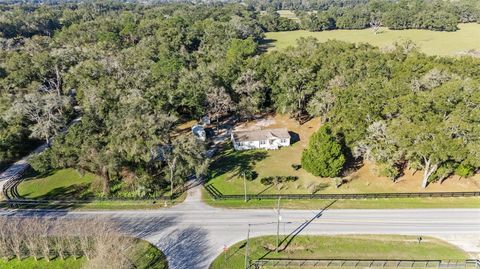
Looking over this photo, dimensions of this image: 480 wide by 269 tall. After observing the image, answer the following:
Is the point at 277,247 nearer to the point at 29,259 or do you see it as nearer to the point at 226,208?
the point at 226,208

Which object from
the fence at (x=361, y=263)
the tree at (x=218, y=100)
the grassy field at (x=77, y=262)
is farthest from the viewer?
the tree at (x=218, y=100)

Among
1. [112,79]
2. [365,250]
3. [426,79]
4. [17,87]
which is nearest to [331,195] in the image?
[365,250]

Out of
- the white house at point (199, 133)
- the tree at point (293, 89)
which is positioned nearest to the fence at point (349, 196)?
the white house at point (199, 133)

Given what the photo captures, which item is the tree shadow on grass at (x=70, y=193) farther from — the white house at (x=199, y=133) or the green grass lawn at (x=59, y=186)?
the white house at (x=199, y=133)

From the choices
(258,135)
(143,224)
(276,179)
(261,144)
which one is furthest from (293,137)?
(143,224)

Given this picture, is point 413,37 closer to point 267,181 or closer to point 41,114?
point 267,181
